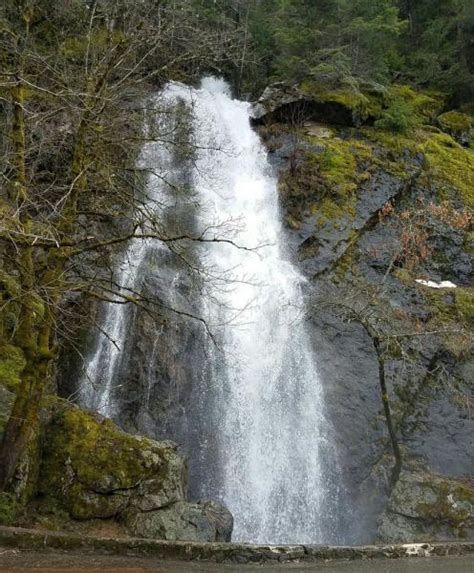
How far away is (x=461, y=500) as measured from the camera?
12.3m

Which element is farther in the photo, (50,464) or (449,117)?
(449,117)

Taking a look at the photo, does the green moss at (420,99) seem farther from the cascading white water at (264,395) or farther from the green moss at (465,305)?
the green moss at (465,305)

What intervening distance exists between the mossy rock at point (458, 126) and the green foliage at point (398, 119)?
9.92 ft

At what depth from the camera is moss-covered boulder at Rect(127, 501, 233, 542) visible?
9.40 metres

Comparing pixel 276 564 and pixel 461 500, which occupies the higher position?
pixel 461 500

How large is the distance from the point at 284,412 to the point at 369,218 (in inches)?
311

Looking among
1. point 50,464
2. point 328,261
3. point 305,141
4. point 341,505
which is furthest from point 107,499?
point 305,141

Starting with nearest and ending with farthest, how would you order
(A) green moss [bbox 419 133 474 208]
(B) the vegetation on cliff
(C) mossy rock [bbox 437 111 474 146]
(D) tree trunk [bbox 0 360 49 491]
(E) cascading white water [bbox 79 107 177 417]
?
(D) tree trunk [bbox 0 360 49 491] < (B) the vegetation on cliff < (E) cascading white water [bbox 79 107 177 417] < (A) green moss [bbox 419 133 474 208] < (C) mossy rock [bbox 437 111 474 146]

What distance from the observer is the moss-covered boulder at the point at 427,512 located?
1190 centimetres

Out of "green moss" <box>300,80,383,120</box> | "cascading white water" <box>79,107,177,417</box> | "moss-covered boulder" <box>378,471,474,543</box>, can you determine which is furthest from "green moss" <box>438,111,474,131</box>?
"moss-covered boulder" <box>378,471,474,543</box>

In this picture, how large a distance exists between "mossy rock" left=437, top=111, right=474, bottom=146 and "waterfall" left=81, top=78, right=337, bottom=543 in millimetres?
11655

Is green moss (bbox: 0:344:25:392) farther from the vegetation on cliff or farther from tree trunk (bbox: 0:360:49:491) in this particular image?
tree trunk (bbox: 0:360:49:491)

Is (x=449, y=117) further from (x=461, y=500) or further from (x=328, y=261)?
(x=461, y=500)

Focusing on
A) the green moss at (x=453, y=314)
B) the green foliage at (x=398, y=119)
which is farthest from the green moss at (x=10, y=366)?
the green foliage at (x=398, y=119)
